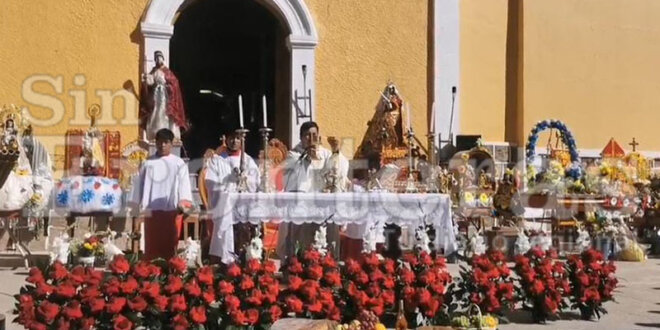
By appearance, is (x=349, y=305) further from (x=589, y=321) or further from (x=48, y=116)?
(x=48, y=116)

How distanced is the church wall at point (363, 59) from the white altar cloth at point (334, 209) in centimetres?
489

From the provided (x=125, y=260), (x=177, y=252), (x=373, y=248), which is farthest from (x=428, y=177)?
(x=125, y=260)

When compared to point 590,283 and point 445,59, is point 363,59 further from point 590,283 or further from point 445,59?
point 590,283

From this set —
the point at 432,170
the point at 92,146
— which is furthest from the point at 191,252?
the point at 432,170

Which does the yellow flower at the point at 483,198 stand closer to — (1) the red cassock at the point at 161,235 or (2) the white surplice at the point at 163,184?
(2) the white surplice at the point at 163,184

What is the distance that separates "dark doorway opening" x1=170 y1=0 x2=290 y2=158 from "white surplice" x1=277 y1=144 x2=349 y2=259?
9.28m

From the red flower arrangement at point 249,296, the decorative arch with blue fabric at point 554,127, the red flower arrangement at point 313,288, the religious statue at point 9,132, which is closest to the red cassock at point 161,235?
the religious statue at point 9,132

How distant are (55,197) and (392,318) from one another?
5373mm

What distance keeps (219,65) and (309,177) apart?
40.3ft

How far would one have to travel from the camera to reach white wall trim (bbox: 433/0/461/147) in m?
14.9

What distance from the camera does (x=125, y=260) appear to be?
657 cm

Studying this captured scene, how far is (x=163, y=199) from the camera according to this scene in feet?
30.5

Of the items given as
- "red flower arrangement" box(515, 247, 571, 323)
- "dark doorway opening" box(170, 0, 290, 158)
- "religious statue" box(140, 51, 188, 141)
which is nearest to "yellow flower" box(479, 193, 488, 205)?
"religious statue" box(140, 51, 188, 141)

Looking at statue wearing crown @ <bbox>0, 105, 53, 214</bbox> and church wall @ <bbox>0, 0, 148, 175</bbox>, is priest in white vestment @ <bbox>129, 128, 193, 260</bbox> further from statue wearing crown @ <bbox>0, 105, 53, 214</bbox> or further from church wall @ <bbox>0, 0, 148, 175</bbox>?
church wall @ <bbox>0, 0, 148, 175</bbox>
